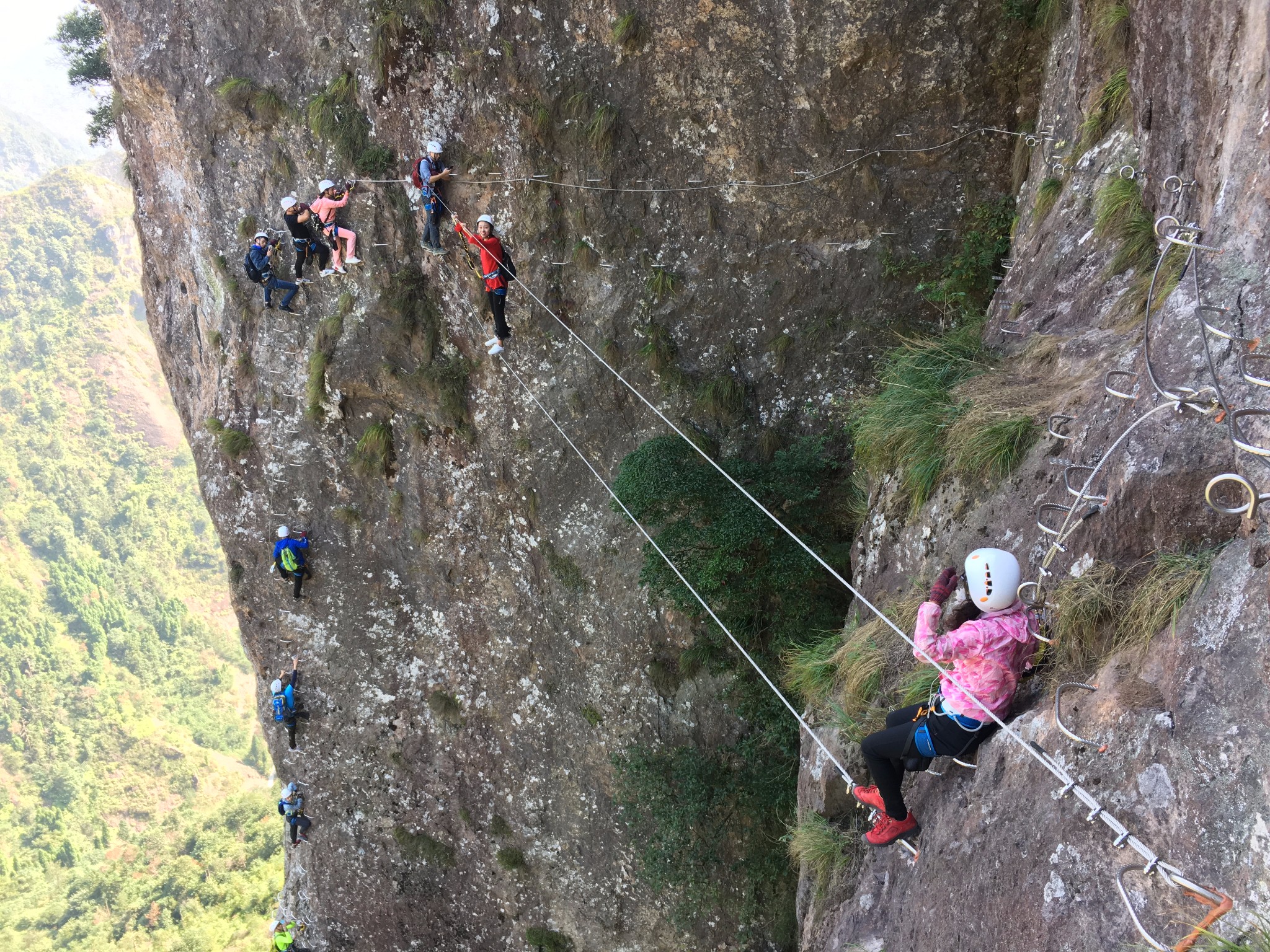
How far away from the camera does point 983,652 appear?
166 inches

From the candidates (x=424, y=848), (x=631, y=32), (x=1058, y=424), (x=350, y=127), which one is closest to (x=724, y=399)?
(x=631, y=32)

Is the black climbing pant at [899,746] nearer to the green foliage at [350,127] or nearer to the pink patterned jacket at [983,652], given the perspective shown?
the pink patterned jacket at [983,652]

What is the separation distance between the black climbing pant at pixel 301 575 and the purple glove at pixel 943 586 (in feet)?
37.0

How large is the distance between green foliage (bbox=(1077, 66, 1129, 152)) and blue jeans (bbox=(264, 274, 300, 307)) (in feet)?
34.7

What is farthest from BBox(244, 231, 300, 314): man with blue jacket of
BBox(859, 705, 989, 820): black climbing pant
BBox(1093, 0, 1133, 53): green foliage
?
BBox(859, 705, 989, 820): black climbing pant

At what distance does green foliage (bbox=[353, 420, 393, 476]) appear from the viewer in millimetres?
12930

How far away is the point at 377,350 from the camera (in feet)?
40.8

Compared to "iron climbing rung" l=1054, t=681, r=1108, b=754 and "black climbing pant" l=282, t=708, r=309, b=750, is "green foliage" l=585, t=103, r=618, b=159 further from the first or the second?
"black climbing pant" l=282, t=708, r=309, b=750

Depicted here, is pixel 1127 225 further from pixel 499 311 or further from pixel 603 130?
pixel 499 311

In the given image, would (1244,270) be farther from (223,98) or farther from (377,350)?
(223,98)

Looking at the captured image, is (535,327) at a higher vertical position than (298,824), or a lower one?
higher

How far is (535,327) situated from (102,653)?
8940 centimetres

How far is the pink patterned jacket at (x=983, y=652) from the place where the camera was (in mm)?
4168

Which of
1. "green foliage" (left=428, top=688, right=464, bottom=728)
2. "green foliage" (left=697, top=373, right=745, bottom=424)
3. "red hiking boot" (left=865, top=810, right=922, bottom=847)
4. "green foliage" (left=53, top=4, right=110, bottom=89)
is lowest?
"green foliage" (left=428, top=688, right=464, bottom=728)
